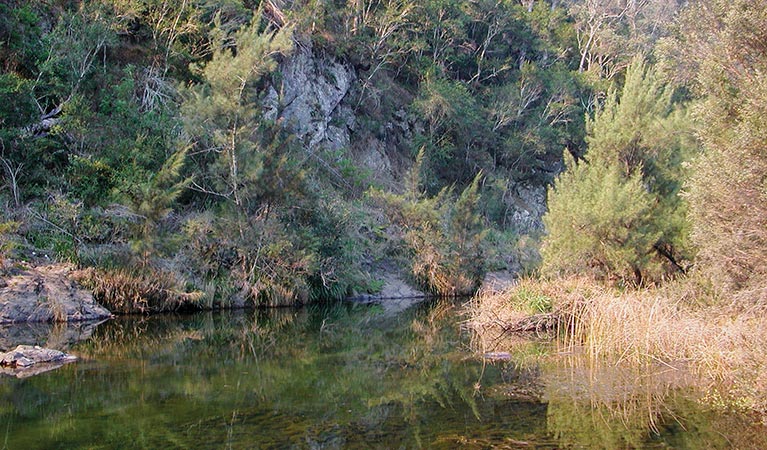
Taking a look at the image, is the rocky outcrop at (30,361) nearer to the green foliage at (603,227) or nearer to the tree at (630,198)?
the green foliage at (603,227)

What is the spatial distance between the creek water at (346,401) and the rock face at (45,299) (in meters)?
3.47

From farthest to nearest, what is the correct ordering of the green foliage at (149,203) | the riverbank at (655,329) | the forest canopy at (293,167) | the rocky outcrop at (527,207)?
1. the rocky outcrop at (527,207)
2. the green foliage at (149,203)
3. the forest canopy at (293,167)
4. the riverbank at (655,329)

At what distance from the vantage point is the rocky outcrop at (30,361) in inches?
479

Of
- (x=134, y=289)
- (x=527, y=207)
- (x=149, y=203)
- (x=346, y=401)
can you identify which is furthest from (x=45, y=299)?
(x=527, y=207)

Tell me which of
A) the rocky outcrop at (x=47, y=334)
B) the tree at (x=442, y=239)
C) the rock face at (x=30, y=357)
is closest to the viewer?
the rock face at (x=30, y=357)

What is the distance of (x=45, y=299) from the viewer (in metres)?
18.6

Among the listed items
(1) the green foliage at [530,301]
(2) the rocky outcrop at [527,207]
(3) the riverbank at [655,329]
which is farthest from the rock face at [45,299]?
(2) the rocky outcrop at [527,207]

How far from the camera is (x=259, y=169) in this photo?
23531mm

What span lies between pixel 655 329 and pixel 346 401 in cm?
621

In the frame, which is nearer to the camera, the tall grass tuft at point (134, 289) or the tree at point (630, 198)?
the tree at point (630, 198)

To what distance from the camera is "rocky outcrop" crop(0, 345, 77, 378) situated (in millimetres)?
12164

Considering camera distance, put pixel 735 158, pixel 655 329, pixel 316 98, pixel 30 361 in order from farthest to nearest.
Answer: pixel 316 98 → pixel 735 158 → pixel 655 329 → pixel 30 361

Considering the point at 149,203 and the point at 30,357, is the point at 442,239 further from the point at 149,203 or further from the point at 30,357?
the point at 30,357

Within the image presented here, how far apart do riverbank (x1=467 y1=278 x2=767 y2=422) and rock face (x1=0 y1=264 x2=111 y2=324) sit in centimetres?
1055
